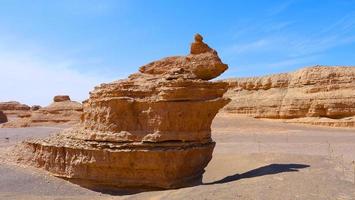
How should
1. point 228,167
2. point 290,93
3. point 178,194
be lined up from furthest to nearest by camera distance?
point 290,93
point 228,167
point 178,194

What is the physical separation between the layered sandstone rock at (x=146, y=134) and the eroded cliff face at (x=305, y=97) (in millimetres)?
20941

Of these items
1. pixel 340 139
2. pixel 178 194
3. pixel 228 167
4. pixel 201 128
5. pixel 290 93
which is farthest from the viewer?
pixel 290 93

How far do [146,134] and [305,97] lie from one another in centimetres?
2858

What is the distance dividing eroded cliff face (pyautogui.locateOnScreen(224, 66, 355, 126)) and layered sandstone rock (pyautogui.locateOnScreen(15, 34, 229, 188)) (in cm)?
2094

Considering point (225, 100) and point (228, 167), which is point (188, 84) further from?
point (228, 167)

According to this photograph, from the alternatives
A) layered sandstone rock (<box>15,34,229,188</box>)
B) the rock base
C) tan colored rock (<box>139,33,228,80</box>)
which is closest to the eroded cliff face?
tan colored rock (<box>139,33,228,80</box>)

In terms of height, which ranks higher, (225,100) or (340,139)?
(225,100)

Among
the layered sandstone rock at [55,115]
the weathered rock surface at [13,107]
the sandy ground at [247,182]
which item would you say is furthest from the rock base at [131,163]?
the weathered rock surface at [13,107]

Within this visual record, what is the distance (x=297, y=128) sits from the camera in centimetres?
3312

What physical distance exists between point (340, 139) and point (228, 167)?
13821 mm

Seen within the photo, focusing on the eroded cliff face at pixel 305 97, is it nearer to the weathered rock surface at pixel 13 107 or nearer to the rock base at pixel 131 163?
the rock base at pixel 131 163

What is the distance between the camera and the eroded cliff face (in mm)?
34969

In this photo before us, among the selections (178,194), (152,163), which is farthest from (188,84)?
(178,194)

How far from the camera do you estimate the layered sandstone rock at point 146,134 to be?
11.7m
